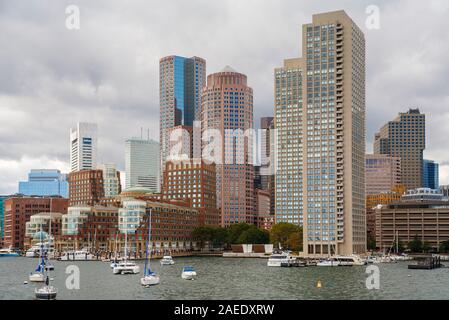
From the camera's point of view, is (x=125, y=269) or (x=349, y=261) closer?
(x=125, y=269)

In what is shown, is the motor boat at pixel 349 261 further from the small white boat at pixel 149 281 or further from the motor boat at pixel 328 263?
the small white boat at pixel 149 281

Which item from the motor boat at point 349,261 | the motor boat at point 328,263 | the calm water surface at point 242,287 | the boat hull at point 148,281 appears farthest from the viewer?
the motor boat at point 349,261

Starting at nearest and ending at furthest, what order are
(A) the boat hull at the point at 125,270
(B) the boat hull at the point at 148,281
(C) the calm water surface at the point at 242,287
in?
(C) the calm water surface at the point at 242,287 < (B) the boat hull at the point at 148,281 < (A) the boat hull at the point at 125,270

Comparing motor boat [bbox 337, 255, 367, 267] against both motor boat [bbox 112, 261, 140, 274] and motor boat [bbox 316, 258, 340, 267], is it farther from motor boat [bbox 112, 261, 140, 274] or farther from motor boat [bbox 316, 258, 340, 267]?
motor boat [bbox 112, 261, 140, 274]

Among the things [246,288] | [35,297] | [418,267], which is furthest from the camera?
[418,267]

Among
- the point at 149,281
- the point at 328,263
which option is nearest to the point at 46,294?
the point at 149,281

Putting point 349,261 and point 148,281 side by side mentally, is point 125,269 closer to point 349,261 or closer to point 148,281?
point 148,281

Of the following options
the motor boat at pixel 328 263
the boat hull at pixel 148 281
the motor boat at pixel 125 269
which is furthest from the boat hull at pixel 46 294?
the motor boat at pixel 328 263

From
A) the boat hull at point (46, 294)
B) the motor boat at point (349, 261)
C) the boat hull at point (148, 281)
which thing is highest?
the boat hull at point (46, 294)

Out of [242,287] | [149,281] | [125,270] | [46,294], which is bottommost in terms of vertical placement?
[125,270]
